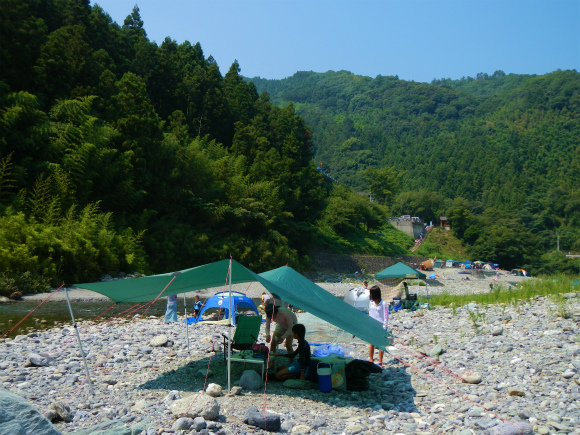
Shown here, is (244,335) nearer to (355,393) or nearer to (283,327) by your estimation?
(283,327)

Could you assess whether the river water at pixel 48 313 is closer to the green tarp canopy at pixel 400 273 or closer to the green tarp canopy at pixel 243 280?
the green tarp canopy at pixel 243 280

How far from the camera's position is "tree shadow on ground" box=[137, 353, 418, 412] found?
6637mm

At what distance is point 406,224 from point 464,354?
62.8 m

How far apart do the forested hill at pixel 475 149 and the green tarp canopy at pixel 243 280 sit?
66.9 metres

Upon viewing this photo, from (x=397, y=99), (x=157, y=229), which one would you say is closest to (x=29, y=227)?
(x=157, y=229)

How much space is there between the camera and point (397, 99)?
178m

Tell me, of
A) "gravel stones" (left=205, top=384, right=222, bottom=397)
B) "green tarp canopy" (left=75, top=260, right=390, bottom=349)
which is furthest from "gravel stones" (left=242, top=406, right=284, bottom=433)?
"green tarp canopy" (left=75, top=260, right=390, bottom=349)

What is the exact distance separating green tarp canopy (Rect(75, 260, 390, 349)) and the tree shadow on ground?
0.75m

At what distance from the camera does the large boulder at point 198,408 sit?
5.34m

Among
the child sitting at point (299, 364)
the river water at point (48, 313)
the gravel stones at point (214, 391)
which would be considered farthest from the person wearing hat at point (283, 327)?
the river water at point (48, 313)

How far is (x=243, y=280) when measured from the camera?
26.5ft

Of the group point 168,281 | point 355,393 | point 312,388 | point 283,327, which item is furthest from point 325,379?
point 168,281

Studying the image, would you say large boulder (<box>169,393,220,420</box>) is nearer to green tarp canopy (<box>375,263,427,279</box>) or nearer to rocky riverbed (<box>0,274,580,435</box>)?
rocky riverbed (<box>0,274,580,435</box>)

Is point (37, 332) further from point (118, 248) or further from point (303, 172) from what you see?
point (303, 172)
